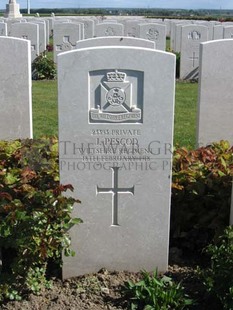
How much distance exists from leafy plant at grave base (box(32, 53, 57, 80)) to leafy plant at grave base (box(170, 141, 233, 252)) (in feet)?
28.5

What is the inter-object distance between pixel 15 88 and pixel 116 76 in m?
2.38

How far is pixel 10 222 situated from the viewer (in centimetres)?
325

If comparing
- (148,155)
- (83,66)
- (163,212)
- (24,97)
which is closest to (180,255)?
(163,212)

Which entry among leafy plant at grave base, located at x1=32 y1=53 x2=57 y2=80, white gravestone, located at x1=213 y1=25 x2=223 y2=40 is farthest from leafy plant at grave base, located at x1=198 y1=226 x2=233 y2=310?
white gravestone, located at x1=213 y1=25 x2=223 y2=40

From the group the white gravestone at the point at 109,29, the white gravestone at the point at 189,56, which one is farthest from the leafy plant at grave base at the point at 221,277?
the white gravestone at the point at 109,29

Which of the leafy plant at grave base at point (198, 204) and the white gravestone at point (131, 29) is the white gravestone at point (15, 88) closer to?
the leafy plant at grave base at point (198, 204)

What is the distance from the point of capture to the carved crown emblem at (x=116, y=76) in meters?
3.36

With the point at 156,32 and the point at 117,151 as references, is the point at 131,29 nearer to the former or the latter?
the point at 156,32

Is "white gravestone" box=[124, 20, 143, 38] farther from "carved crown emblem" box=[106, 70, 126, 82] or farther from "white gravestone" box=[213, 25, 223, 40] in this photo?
→ "carved crown emblem" box=[106, 70, 126, 82]

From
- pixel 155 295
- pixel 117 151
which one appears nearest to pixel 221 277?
pixel 155 295

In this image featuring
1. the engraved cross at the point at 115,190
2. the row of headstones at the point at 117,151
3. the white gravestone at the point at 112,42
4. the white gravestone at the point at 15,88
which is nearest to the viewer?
the row of headstones at the point at 117,151

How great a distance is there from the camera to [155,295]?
324cm

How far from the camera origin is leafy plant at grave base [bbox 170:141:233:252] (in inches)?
155

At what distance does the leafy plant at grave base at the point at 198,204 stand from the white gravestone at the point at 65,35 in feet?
31.7
